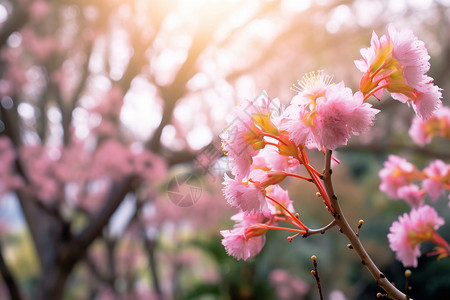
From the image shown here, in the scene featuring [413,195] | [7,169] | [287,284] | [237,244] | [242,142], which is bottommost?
[287,284]

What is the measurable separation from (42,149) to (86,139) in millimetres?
883

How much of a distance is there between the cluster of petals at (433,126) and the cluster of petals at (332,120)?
0.50 m

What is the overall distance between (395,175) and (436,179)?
0.35ft

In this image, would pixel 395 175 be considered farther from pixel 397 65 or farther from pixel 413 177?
pixel 397 65

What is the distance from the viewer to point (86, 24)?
3887 millimetres

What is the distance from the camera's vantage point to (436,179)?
34.6 inches

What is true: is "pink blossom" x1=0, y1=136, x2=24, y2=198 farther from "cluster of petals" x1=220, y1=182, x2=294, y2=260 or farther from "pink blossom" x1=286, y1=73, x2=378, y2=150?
"pink blossom" x1=286, y1=73, x2=378, y2=150

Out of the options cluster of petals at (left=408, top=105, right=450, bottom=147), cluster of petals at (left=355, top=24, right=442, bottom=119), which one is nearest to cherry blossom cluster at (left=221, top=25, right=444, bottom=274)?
cluster of petals at (left=355, top=24, right=442, bottom=119)

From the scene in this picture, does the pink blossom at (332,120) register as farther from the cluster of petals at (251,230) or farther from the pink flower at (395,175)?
the pink flower at (395,175)

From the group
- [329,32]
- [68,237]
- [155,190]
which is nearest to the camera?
[68,237]

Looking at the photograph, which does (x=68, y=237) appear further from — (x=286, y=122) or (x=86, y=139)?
(x=286, y=122)

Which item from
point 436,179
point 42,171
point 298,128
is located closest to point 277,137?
point 298,128

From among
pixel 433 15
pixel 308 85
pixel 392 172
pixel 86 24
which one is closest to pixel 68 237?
pixel 86 24

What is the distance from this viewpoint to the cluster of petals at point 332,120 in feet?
1.64
